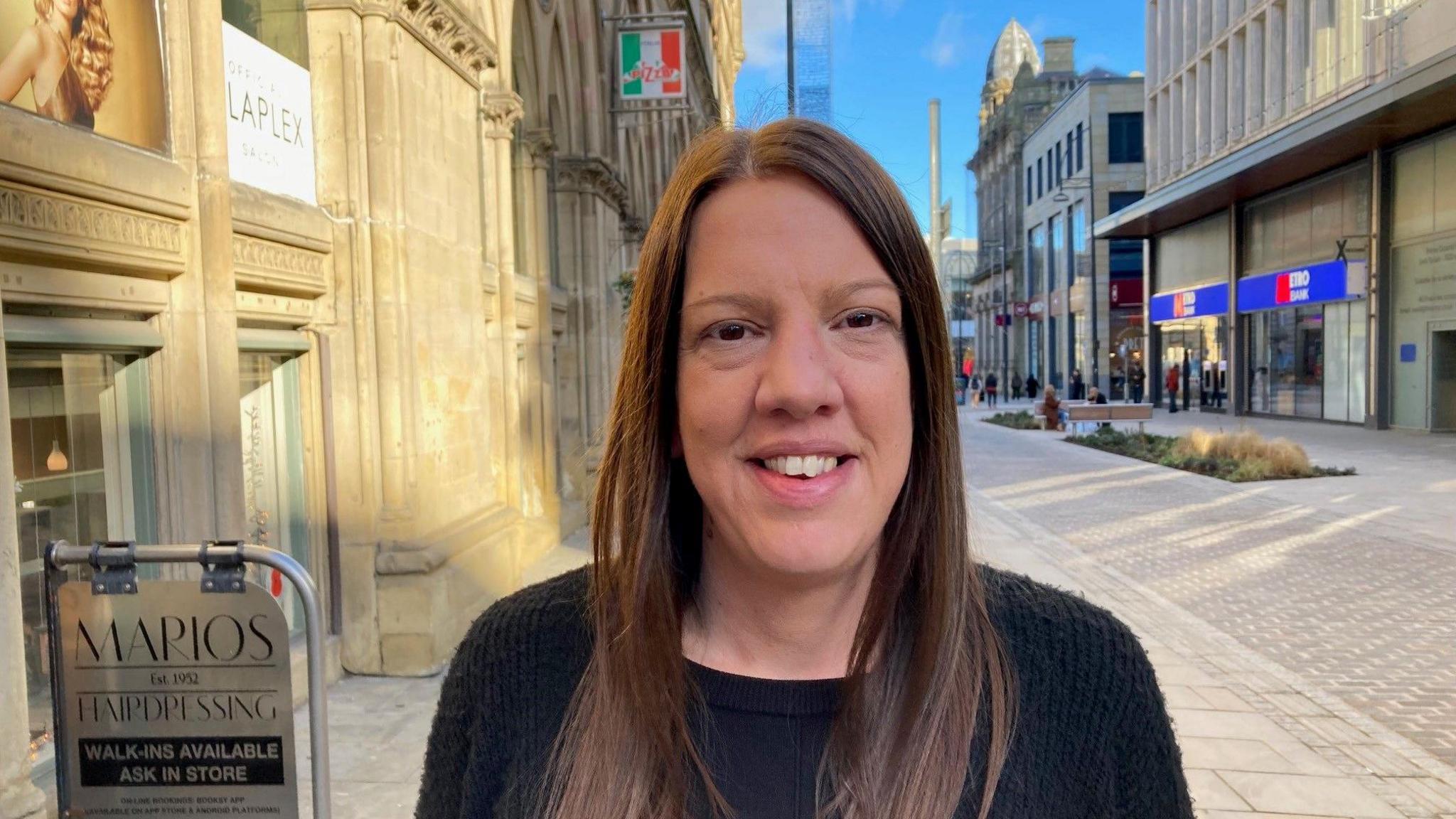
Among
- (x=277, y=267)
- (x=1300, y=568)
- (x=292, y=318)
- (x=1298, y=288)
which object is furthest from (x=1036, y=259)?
(x=277, y=267)

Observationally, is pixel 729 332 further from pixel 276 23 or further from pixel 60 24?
pixel 276 23

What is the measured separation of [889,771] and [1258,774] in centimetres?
425

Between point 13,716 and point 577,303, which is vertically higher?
point 577,303

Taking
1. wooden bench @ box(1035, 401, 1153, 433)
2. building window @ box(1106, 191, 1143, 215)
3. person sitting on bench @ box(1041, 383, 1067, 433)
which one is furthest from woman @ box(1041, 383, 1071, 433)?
building window @ box(1106, 191, 1143, 215)

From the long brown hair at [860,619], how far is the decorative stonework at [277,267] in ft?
15.7

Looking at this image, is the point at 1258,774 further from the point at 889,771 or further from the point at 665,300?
the point at 665,300

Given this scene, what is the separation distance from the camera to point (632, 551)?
1696mm

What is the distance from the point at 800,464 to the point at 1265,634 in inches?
276

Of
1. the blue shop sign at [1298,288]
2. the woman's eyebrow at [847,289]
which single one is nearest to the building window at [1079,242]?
the blue shop sign at [1298,288]

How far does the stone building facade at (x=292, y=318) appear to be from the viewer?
4320 mm

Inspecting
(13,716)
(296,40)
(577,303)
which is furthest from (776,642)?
(577,303)

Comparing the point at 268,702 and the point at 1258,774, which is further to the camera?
the point at 1258,774

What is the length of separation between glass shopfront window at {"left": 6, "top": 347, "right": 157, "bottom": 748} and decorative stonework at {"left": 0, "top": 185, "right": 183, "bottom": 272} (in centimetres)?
50

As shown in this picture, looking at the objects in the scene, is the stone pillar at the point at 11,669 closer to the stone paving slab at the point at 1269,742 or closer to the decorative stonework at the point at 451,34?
the stone paving slab at the point at 1269,742
